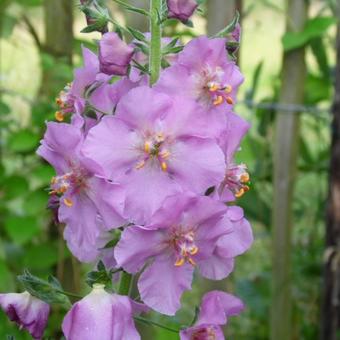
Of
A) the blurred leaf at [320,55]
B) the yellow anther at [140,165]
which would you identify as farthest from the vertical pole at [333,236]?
the yellow anther at [140,165]

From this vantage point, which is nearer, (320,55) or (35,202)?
(35,202)

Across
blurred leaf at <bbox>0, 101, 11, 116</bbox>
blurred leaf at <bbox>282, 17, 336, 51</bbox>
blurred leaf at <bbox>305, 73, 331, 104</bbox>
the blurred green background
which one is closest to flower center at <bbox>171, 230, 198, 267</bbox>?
the blurred green background

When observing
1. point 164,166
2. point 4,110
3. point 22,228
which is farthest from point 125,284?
point 22,228

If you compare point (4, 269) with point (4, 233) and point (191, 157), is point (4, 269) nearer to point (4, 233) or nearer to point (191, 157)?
point (4, 233)

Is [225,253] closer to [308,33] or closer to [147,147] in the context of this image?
[147,147]

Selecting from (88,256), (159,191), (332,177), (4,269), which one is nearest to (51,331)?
(4,269)

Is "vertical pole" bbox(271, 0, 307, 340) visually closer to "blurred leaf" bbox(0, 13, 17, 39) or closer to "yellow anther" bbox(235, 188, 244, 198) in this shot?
"blurred leaf" bbox(0, 13, 17, 39)
